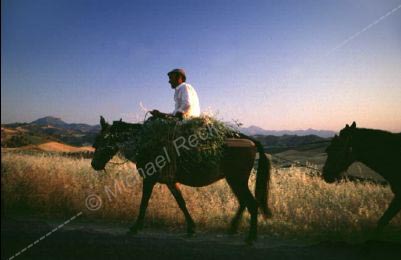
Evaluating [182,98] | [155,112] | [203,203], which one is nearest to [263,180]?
[203,203]

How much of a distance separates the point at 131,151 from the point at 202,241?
266 centimetres

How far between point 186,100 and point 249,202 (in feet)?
8.82

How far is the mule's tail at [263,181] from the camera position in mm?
7004

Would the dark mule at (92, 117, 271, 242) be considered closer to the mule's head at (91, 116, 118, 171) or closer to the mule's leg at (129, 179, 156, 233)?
the mule's leg at (129, 179, 156, 233)

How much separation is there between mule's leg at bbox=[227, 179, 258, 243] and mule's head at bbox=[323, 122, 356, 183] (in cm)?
179

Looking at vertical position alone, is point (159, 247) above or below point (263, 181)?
below

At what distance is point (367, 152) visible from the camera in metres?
6.63

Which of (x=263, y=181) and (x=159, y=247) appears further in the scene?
(x=263, y=181)

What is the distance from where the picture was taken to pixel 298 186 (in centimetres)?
1040

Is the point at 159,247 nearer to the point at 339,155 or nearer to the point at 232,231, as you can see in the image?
the point at 232,231

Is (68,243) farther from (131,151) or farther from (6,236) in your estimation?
(131,151)

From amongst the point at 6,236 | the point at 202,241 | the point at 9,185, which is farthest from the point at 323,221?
the point at 9,185

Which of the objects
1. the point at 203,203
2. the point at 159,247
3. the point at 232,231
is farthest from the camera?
the point at 203,203

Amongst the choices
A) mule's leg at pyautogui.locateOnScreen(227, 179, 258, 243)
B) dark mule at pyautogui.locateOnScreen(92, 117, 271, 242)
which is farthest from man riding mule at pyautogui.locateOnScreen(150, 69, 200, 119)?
mule's leg at pyautogui.locateOnScreen(227, 179, 258, 243)
